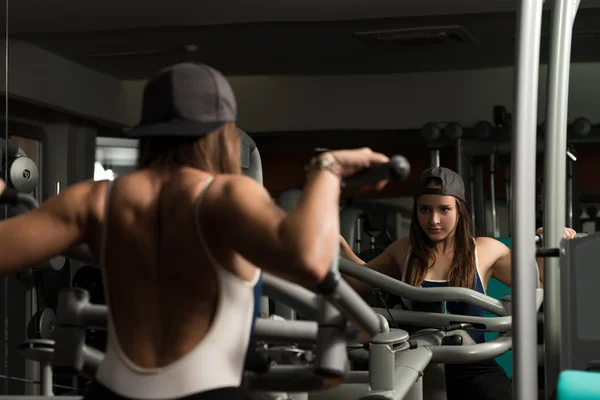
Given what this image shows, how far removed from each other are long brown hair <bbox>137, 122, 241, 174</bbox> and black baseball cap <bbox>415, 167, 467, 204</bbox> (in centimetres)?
218

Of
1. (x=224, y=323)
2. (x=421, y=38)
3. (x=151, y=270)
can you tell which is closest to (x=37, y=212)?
(x=151, y=270)

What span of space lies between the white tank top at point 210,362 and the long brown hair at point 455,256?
85.6 inches

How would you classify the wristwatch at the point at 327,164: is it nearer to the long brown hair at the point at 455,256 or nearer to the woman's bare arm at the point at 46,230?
the woman's bare arm at the point at 46,230

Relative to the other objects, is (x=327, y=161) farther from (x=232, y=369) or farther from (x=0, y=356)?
(x=0, y=356)

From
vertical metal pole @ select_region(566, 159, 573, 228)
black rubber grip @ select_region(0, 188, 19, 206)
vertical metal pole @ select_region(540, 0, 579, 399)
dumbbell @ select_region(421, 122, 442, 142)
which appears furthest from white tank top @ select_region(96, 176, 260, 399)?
dumbbell @ select_region(421, 122, 442, 142)

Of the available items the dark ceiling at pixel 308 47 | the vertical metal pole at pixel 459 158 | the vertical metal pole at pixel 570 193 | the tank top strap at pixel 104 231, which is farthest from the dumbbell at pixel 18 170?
the vertical metal pole at pixel 570 193

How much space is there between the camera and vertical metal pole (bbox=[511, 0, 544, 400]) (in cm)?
222

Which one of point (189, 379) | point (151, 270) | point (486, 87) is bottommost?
point (189, 379)

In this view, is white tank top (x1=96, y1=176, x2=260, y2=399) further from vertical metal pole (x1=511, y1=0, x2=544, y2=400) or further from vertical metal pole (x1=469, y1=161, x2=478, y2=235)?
vertical metal pole (x1=469, y1=161, x2=478, y2=235)

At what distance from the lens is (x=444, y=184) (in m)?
3.58

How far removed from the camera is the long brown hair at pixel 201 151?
145cm

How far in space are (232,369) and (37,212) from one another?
1.27 ft

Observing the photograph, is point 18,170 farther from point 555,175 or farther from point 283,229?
point 283,229

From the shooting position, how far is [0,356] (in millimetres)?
Result: 3877
